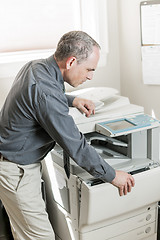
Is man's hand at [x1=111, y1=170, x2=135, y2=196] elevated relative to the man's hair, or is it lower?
lower

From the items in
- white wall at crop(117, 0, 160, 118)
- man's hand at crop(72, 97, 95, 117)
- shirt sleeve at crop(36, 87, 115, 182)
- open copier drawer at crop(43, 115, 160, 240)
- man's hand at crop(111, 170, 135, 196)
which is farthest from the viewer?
white wall at crop(117, 0, 160, 118)

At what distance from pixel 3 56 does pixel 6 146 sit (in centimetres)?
81

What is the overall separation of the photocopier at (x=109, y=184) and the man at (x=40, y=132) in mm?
169

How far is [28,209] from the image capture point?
5.02 feet

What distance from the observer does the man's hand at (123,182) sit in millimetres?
1462

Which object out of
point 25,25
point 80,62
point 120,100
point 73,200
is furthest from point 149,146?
point 25,25

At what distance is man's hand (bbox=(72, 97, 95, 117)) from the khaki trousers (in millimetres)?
350

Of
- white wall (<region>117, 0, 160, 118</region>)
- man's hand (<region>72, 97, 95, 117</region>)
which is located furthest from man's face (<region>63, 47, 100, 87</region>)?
white wall (<region>117, 0, 160, 118</region>)

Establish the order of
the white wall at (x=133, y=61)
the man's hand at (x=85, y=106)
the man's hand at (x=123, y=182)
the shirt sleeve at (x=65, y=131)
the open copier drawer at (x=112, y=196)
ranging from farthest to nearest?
the white wall at (x=133, y=61), the man's hand at (x=85, y=106), the open copier drawer at (x=112, y=196), the man's hand at (x=123, y=182), the shirt sleeve at (x=65, y=131)

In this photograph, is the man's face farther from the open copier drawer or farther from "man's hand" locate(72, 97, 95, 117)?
the open copier drawer

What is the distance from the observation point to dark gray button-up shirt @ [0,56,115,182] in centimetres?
132

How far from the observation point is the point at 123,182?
1.48 meters

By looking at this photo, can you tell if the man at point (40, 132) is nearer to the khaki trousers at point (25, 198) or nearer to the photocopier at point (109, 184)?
the khaki trousers at point (25, 198)

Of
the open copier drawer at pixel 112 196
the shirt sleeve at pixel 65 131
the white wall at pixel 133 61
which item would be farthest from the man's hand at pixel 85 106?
the white wall at pixel 133 61
